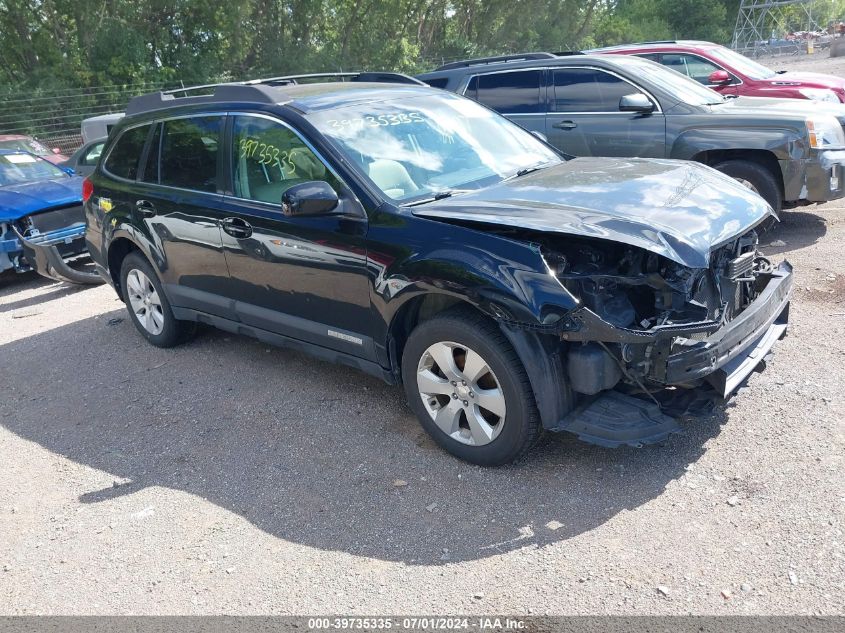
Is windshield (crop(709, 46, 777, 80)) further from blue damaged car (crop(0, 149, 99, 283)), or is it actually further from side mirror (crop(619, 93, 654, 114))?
blue damaged car (crop(0, 149, 99, 283))

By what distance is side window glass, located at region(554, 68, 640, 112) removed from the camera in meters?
7.97

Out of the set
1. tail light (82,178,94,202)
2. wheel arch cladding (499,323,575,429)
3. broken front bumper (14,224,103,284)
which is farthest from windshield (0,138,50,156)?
wheel arch cladding (499,323,575,429)

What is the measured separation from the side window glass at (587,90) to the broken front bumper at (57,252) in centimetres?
538

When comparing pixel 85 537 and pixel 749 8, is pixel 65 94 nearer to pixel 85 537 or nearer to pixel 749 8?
pixel 85 537

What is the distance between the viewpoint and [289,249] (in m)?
4.61

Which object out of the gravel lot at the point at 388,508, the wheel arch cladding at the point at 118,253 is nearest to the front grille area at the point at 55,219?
the wheel arch cladding at the point at 118,253

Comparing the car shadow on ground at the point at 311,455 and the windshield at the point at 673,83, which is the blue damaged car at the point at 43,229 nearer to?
the car shadow on ground at the point at 311,455

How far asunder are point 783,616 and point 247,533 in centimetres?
232

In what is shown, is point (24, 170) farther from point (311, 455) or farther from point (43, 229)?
point (311, 455)

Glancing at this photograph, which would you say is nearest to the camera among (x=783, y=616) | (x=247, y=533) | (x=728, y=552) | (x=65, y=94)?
(x=783, y=616)

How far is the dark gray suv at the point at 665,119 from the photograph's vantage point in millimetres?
7203

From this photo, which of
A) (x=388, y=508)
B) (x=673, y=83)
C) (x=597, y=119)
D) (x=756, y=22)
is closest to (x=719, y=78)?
(x=673, y=83)

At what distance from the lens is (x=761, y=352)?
3.92 m

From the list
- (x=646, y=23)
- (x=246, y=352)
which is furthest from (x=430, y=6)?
(x=246, y=352)
